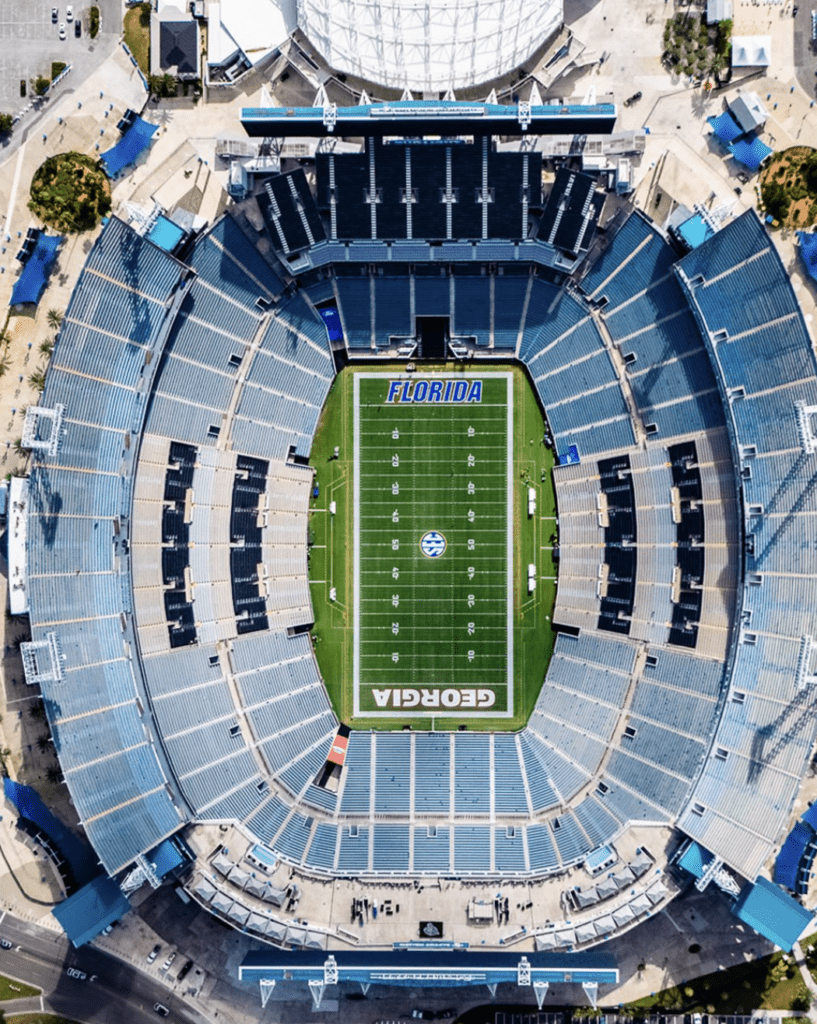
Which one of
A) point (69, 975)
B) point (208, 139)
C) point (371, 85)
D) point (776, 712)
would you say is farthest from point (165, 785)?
point (371, 85)

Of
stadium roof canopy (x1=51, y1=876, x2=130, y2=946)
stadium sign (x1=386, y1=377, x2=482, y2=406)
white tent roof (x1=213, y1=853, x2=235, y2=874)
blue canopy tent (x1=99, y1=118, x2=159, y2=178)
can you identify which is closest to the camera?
white tent roof (x1=213, y1=853, x2=235, y2=874)

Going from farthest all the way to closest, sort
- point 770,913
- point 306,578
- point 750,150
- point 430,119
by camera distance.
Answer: point 306,578 < point 750,150 < point 770,913 < point 430,119

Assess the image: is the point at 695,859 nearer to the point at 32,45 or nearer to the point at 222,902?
the point at 222,902

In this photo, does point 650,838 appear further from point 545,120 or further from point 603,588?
point 545,120

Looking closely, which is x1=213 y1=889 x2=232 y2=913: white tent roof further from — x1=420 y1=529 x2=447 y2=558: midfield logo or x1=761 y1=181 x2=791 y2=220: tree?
x1=761 y1=181 x2=791 y2=220: tree

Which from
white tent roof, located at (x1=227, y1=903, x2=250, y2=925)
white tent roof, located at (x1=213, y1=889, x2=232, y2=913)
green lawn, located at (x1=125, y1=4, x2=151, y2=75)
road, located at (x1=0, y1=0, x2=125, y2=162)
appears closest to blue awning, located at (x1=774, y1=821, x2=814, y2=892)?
white tent roof, located at (x1=227, y1=903, x2=250, y2=925)

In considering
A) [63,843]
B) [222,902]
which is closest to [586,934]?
[222,902]
